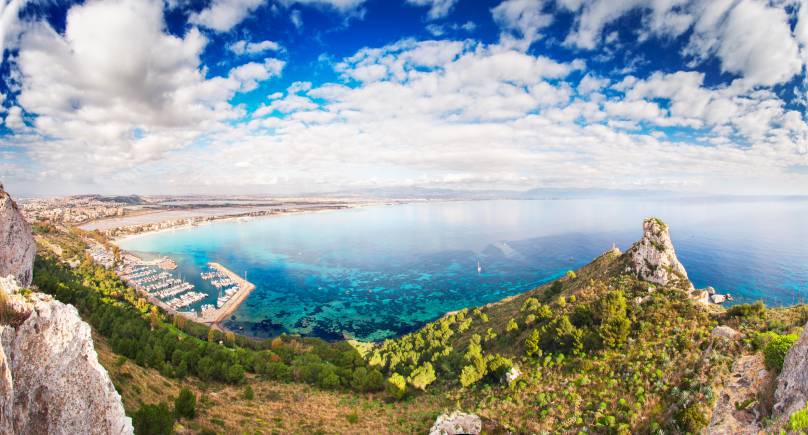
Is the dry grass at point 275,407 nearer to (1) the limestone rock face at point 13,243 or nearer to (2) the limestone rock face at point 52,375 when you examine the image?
(1) the limestone rock face at point 13,243

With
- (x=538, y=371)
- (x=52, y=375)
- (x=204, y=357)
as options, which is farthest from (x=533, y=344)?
(x=204, y=357)

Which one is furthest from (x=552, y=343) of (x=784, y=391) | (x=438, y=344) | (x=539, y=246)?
(x=539, y=246)

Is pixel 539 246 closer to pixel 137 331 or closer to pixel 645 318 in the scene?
pixel 645 318

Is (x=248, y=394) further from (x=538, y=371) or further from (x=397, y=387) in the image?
(x=538, y=371)

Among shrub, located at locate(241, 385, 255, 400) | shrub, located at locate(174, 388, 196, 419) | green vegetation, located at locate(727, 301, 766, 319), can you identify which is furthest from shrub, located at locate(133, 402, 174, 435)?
green vegetation, located at locate(727, 301, 766, 319)

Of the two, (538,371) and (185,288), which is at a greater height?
(538,371)

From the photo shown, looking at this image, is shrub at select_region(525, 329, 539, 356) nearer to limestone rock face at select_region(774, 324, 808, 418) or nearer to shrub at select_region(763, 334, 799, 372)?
shrub at select_region(763, 334, 799, 372)

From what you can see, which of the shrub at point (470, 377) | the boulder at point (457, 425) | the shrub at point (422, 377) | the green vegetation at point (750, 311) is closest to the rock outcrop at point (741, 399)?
the green vegetation at point (750, 311)
